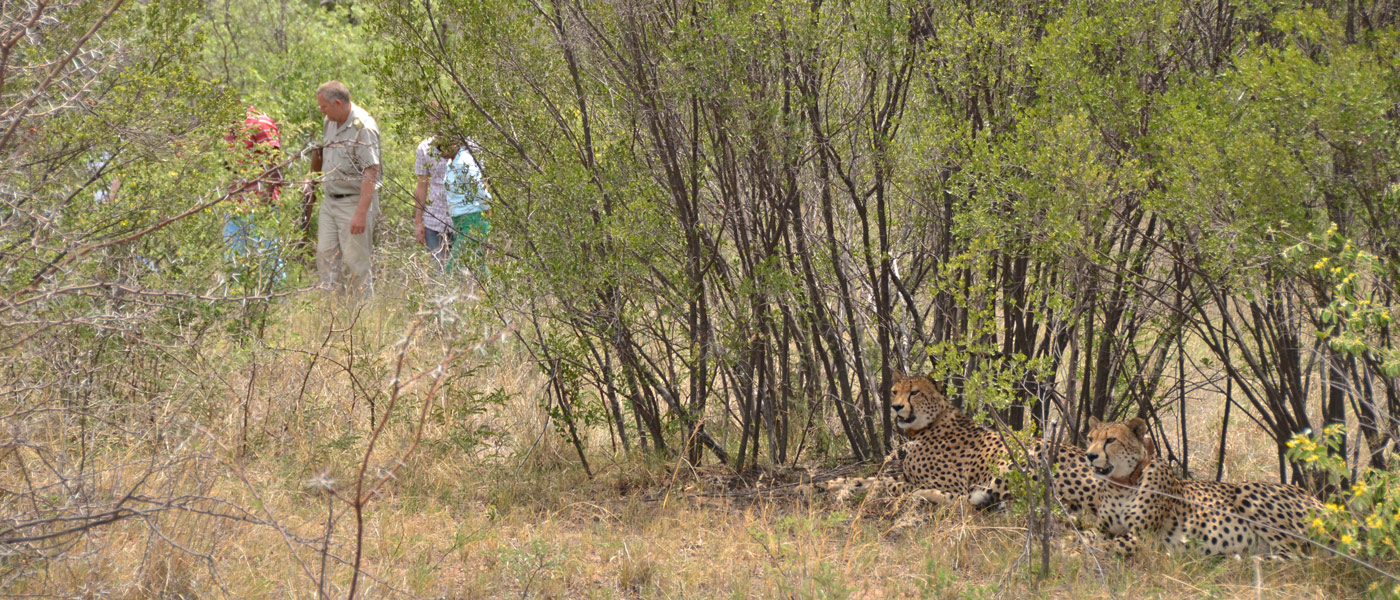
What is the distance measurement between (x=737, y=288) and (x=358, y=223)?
14.3 feet

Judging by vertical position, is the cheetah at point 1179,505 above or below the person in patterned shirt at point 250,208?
below

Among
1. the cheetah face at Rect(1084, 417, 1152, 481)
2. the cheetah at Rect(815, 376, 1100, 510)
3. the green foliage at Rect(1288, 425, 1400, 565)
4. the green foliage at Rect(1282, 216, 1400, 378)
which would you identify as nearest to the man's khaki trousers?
the cheetah at Rect(815, 376, 1100, 510)

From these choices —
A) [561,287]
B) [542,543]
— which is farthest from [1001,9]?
[542,543]

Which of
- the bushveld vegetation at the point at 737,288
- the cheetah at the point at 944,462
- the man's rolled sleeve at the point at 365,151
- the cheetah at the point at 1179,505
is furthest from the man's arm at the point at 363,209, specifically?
the cheetah at the point at 1179,505

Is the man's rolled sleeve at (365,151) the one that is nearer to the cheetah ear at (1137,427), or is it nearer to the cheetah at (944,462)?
the cheetah at (944,462)

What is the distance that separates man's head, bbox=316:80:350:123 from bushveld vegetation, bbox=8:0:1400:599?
205 cm

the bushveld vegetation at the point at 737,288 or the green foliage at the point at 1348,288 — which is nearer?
the green foliage at the point at 1348,288

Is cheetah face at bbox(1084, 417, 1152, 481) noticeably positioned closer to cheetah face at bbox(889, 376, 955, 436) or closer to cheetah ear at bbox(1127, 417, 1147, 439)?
cheetah ear at bbox(1127, 417, 1147, 439)

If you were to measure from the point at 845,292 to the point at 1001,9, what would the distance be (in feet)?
4.56

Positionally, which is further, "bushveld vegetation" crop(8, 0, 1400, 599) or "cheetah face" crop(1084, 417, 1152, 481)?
"cheetah face" crop(1084, 417, 1152, 481)

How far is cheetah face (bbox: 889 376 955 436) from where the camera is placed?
5.14m

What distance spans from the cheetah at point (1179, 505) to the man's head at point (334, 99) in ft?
19.6

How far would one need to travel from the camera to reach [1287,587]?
4027mm

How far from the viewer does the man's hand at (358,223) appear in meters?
8.64
